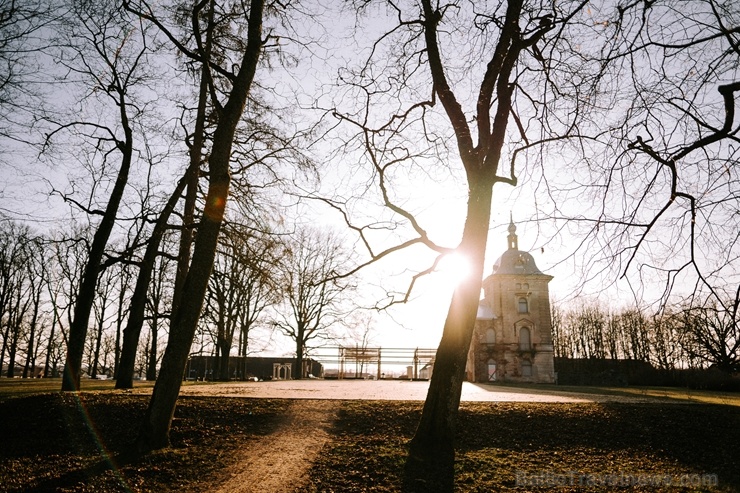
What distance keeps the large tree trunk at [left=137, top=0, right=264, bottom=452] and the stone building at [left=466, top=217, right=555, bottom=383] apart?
3814cm

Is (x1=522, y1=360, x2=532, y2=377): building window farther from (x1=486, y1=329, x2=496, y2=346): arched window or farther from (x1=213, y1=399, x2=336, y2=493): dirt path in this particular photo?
(x1=213, y1=399, x2=336, y2=493): dirt path

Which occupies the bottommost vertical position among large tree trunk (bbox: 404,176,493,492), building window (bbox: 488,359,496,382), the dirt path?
building window (bbox: 488,359,496,382)

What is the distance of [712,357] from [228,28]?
11.1 meters

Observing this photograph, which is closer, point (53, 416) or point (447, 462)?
point (447, 462)

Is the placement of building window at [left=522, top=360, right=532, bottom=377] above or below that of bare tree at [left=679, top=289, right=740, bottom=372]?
below

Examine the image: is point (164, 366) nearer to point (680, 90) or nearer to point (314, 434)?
point (314, 434)

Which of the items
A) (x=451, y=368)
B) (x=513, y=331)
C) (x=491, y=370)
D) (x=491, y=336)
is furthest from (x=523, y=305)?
(x=451, y=368)

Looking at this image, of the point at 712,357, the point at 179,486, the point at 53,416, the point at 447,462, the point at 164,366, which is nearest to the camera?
the point at 712,357

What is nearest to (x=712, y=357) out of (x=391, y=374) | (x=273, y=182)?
(x=273, y=182)

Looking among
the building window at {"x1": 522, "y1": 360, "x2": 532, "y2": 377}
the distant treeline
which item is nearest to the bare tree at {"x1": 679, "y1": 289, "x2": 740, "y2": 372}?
the distant treeline

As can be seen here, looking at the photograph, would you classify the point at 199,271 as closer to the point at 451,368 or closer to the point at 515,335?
the point at 451,368

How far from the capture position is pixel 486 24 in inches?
299

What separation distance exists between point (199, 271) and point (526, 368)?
42858 millimetres

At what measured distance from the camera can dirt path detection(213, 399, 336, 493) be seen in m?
5.69
